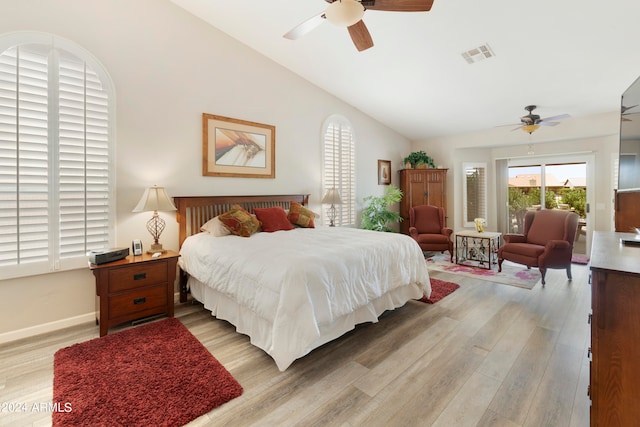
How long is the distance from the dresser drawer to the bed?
314 mm

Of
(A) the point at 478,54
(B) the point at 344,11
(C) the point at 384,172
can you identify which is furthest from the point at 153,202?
(C) the point at 384,172

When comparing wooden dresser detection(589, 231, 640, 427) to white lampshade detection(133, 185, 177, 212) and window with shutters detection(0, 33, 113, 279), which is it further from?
window with shutters detection(0, 33, 113, 279)

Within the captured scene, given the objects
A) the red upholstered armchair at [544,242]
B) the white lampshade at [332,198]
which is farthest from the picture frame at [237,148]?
the red upholstered armchair at [544,242]

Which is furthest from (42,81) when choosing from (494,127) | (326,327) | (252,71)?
(494,127)

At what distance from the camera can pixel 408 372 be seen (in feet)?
7.00

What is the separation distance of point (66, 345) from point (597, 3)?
5.82 m

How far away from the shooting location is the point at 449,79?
14.3ft

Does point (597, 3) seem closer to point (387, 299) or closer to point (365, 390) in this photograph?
point (387, 299)

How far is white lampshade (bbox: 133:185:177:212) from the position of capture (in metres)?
3.03

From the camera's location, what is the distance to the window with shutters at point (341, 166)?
534cm

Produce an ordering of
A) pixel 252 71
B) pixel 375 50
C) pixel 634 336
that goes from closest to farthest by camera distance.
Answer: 1. pixel 634 336
2. pixel 375 50
3. pixel 252 71

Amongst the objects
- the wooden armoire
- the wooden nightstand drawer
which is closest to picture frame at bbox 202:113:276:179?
the wooden nightstand drawer

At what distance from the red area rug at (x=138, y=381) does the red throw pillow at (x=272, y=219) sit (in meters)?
1.58

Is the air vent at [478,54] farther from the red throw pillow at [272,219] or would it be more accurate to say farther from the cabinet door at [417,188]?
the red throw pillow at [272,219]
